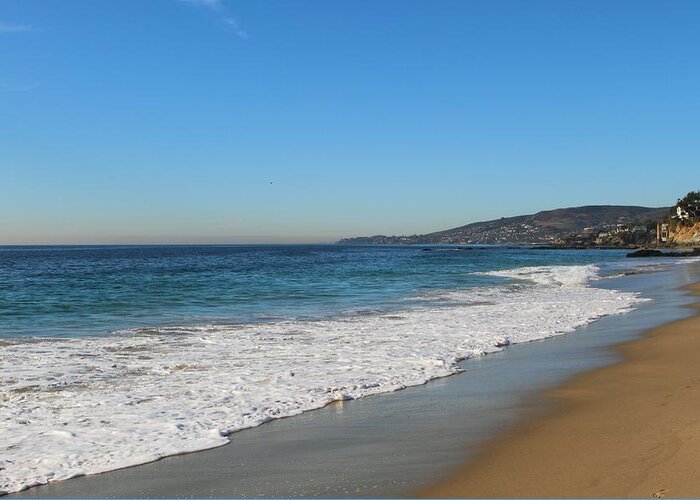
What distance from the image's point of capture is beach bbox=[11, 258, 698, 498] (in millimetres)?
4836

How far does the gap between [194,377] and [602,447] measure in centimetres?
586

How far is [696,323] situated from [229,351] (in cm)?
1071

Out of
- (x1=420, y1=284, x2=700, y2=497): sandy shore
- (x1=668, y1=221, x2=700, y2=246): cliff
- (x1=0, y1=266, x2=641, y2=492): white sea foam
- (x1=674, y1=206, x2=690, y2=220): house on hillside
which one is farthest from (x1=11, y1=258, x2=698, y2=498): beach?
(x1=674, y1=206, x2=690, y2=220): house on hillside

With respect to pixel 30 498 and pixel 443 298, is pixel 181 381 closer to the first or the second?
pixel 30 498

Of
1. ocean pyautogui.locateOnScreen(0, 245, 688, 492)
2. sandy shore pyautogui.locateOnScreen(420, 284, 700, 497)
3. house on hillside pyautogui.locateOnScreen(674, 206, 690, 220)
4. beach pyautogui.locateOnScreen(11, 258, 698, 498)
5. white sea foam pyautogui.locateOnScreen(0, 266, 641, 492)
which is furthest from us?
house on hillside pyautogui.locateOnScreen(674, 206, 690, 220)

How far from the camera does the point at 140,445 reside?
5930 mm

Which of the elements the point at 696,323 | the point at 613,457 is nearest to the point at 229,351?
the point at 613,457

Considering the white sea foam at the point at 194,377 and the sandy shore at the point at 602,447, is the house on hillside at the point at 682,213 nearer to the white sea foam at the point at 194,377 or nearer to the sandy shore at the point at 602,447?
the white sea foam at the point at 194,377

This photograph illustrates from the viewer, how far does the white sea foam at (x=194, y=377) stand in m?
5.96

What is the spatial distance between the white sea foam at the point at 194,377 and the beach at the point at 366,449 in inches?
12.7

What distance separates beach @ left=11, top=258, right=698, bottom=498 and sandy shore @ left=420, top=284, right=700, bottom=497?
11 cm

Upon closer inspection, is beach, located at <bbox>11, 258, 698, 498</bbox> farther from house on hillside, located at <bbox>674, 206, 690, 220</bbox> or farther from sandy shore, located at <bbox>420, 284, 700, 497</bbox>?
house on hillside, located at <bbox>674, 206, 690, 220</bbox>

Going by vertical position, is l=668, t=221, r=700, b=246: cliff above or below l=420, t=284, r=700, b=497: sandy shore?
above

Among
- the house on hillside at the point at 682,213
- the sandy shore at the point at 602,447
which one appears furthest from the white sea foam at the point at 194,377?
the house on hillside at the point at 682,213
